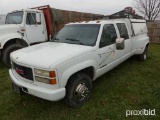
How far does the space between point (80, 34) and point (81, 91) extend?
5.19 ft

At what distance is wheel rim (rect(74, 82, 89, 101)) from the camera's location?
12.2ft

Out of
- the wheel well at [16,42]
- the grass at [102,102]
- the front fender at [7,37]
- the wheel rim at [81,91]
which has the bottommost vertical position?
the grass at [102,102]

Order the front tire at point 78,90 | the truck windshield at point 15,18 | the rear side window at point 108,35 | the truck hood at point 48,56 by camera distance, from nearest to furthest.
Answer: the truck hood at point 48,56 < the front tire at point 78,90 < the rear side window at point 108,35 < the truck windshield at point 15,18

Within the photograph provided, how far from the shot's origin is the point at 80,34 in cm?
461

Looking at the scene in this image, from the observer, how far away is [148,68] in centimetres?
638

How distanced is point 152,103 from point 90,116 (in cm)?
147

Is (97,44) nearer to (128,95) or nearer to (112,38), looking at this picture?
(112,38)

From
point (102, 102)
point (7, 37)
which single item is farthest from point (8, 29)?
point (102, 102)

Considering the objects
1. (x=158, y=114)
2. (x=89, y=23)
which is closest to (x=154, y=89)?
(x=158, y=114)

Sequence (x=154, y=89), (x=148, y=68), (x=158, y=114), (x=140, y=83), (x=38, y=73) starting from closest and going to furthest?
(x=38, y=73)
(x=158, y=114)
(x=154, y=89)
(x=140, y=83)
(x=148, y=68)

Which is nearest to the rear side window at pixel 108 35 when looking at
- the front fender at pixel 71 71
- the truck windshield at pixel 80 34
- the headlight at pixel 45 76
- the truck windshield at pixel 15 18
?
the truck windshield at pixel 80 34

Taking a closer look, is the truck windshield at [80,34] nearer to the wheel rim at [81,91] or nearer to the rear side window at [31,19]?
the wheel rim at [81,91]

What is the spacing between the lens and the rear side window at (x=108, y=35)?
4.46 m

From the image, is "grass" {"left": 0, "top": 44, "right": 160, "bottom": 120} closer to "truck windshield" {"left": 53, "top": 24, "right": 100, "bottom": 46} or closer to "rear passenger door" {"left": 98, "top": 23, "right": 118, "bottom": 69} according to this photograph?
"rear passenger door" {"left": 98, "top": 23, "right": 118, "bottom": 69}
